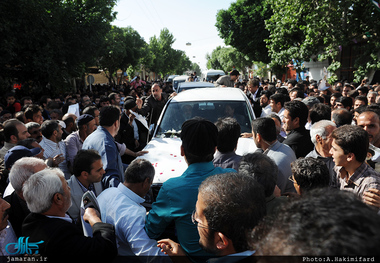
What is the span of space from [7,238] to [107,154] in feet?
4.92

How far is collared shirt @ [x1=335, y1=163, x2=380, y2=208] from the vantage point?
2.29m

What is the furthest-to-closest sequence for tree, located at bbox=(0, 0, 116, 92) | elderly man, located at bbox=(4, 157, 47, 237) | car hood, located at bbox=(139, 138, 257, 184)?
tree, located at bbox=(0, 0, 116, 92) < car hood, located at bbox=(139, 138, 257, 184) < elderly man, located at bbox=(4, 157, 47, 237)

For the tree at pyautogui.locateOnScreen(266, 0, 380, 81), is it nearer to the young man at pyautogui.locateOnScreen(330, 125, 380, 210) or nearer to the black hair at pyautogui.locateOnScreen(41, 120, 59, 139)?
the young man at pyautogui.locateOnScreen(330, 125, 380, 210)

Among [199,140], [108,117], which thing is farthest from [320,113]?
[108,117]

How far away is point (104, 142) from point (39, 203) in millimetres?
1692

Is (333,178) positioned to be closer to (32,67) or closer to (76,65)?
(32,67)

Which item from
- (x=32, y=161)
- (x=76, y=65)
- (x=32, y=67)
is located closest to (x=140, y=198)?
(x=32, y=161)

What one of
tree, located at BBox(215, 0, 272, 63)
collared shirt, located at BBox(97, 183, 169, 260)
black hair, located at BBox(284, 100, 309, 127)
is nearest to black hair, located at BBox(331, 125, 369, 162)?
black hair, located at BBox(284, 100, 309, 127)

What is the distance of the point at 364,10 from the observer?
13195mm

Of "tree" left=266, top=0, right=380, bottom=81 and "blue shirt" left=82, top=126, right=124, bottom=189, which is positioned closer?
"blue shirt" left=82, top=126, right=124, bottom=189

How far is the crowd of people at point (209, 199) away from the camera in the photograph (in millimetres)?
818

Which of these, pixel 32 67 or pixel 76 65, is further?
pixel 76 65

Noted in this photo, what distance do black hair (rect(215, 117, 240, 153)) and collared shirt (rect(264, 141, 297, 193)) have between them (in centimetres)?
44

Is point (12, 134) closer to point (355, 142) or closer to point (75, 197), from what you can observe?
point (75, 197)
